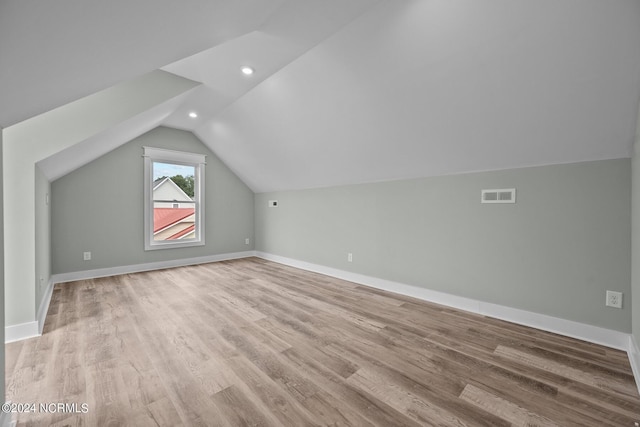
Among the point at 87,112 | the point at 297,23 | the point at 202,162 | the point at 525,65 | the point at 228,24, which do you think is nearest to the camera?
the point at 228,24

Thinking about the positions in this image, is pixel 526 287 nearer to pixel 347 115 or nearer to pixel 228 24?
pixel 347 115

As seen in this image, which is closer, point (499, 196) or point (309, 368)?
point (309, 368)

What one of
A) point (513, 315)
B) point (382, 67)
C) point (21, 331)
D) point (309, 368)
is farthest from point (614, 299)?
point (21, 331)

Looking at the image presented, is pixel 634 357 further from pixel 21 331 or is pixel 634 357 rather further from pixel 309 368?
pixel 21 331

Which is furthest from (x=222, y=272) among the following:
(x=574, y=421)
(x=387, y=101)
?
(x=574, y=421)

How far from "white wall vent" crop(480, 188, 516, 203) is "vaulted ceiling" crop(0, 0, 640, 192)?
9.6 inches

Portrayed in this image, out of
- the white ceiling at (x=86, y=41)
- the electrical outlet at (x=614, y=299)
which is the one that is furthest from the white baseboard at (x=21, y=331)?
the electrical outlet at (x=614, y=299)

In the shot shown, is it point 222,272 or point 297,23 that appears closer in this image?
point 297,23

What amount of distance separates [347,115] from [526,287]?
2.40 meters

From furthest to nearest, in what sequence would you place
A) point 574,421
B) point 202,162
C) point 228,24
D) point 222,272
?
1. point 202,162
2. point 222,272
3. point 228,24
4. point 574,421

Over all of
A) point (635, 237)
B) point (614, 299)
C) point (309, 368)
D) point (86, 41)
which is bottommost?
point (309, 368)

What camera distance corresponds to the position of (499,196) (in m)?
2.63

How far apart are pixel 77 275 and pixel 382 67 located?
16.5 feet

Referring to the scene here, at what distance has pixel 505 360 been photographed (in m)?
1.88
